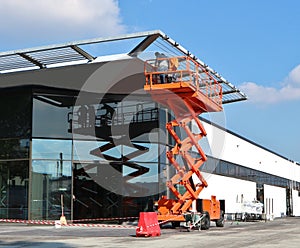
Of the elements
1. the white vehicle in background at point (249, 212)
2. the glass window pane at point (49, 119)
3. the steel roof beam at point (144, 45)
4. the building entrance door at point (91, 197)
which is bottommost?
the white vehicle in background at point (249, 212)

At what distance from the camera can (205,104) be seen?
23.1m

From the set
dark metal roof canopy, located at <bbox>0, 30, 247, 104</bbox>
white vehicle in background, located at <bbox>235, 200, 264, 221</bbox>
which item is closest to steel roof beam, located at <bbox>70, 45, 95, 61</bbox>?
dark metal roof canopy, located at <bbox>0, 30, 247, 104</bbox>

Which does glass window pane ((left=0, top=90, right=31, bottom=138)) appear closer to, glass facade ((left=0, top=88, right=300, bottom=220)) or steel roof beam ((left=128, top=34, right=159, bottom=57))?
glass facade ((left=0, top=88, right=300, bottom=220))

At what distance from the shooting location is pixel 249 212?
117 ft

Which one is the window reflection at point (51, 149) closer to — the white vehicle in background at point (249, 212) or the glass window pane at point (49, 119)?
the glass window pane at point (49, 119)

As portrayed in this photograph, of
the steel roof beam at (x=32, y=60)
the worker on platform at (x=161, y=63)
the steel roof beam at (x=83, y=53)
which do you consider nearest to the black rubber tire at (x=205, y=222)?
the worker on platform at (x=161, y=63)

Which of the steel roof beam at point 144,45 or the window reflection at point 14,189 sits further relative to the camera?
the window reflection at point 14,189

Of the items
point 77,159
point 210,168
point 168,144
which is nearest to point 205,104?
point 168,144

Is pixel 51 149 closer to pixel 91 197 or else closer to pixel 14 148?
pixel 14 148

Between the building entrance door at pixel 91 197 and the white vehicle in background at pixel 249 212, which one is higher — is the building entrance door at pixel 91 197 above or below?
above

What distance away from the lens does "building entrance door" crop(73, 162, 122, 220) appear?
26.4 meters

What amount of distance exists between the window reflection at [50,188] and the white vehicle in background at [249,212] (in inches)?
573

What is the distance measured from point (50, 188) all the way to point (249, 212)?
15655 mm

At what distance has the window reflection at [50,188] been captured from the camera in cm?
2578
